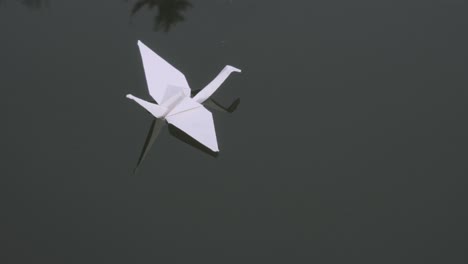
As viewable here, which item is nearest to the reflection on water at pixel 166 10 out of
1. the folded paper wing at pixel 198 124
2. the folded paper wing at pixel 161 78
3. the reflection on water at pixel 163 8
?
the reflection on water at pixel 163 8

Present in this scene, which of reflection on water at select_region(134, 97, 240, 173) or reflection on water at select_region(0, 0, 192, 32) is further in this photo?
reflection on water at select_region(0, 0, 192, 32)

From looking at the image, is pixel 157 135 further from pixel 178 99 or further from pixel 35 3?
pixel 35 3

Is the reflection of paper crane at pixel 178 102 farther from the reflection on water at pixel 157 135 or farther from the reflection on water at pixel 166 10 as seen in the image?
the reflection on water at pixel 166 10

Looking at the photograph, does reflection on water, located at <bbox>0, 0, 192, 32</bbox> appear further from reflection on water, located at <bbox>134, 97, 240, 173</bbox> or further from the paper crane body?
reflection on water, located at <bbox>134, 97, 240, 173</bbox>

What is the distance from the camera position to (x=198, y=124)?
1.13 metres

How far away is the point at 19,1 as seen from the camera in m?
1.40

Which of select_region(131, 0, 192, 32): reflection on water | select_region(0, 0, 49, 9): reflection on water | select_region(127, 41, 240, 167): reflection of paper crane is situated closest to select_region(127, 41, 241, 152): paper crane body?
select_region(127, 41, 240, 167): reflection of paper crane

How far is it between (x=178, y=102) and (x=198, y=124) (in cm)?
6

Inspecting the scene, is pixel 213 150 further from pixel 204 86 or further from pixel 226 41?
pixel 226 41

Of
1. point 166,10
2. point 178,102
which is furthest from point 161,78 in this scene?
point 166,10

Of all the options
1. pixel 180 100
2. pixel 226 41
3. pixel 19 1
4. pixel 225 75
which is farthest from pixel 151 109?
pixel 19 1

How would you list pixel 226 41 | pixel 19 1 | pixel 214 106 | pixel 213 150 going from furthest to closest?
pixel 19 1
pixel 226 41
pixel 214 106
pixel 213 150

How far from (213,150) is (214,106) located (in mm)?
136

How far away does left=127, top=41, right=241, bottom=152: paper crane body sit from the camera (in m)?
1.11
